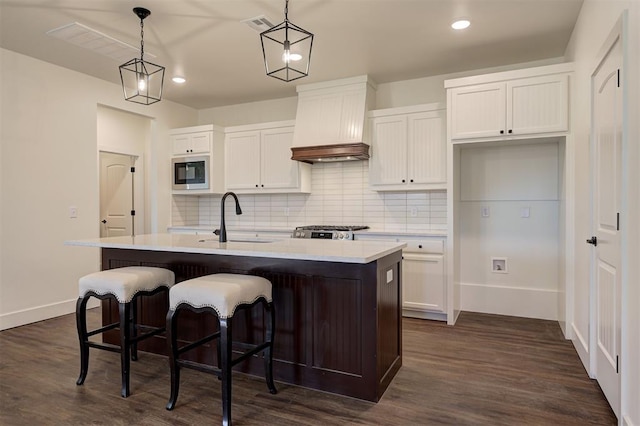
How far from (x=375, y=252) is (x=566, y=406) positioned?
140cm

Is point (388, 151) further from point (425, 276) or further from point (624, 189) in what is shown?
point (624, 189)

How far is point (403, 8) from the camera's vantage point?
2998mm

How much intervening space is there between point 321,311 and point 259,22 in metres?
2.16

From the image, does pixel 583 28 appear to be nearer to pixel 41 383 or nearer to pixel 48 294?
pixel 41 383

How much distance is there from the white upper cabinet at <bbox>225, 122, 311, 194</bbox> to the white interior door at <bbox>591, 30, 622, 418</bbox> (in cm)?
318

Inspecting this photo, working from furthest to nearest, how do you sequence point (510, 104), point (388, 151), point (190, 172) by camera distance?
point (190, 172)
point (388, 151)
point (510, 104)

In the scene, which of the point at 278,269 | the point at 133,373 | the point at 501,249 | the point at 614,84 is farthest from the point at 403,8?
the point at 133,373

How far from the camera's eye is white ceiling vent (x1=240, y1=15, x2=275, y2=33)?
9.45 ft

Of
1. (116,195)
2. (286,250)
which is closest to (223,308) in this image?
(286,250)

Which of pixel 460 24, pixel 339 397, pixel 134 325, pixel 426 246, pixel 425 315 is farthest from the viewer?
pixel 425 315

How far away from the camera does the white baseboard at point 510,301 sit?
3988 mm

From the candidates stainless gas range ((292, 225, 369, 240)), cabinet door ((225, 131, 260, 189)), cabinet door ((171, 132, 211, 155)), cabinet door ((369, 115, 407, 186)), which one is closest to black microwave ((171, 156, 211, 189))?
cabinet door ((171, 132, 211, 155))

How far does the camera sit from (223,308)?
6.82ft

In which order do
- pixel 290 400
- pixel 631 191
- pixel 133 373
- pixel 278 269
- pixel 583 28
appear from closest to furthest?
pixel 631 191
pixel 290 400
pixel 278 269
pixel 133 373
pixel 583 28
